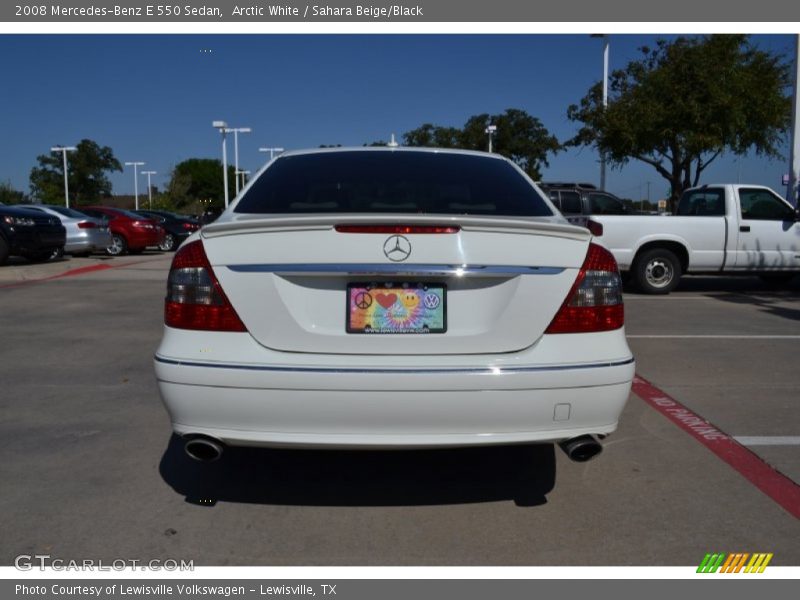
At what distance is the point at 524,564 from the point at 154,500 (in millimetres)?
1798

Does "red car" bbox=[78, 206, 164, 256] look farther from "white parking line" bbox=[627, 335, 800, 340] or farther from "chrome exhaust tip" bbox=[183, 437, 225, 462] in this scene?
"chrome exhaust tip" bbox=[183, 437, 225, 462]

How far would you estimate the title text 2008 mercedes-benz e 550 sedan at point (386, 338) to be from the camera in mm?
3076

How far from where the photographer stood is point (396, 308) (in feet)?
10.3

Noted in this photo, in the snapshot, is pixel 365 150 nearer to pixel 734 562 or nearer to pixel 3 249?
pixel 734 562

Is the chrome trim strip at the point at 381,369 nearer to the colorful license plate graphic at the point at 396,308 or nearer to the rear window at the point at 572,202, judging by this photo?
the colorful license plate graphic at the point at 396,308

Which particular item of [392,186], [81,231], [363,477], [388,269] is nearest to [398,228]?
[388,269]

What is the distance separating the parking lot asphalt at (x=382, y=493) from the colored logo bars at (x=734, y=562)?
41mm

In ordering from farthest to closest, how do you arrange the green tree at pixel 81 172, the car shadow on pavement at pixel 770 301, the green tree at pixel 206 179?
the green tree at pixel 206 179, the green tree at pixel 81 172, the car shadow on pavement at pixel 770 301

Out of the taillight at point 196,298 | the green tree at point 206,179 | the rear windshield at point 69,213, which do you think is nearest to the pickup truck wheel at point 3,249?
the rear windshield at point 69,213

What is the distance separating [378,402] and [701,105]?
62.2 ft

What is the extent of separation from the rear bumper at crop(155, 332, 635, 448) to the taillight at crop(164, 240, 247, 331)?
0.54 ft

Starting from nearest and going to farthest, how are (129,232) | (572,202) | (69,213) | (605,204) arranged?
1. (572,202)
2. (605,204)
3. (69,213)
4. (129,232)

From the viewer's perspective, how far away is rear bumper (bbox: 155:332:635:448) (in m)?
3.06
